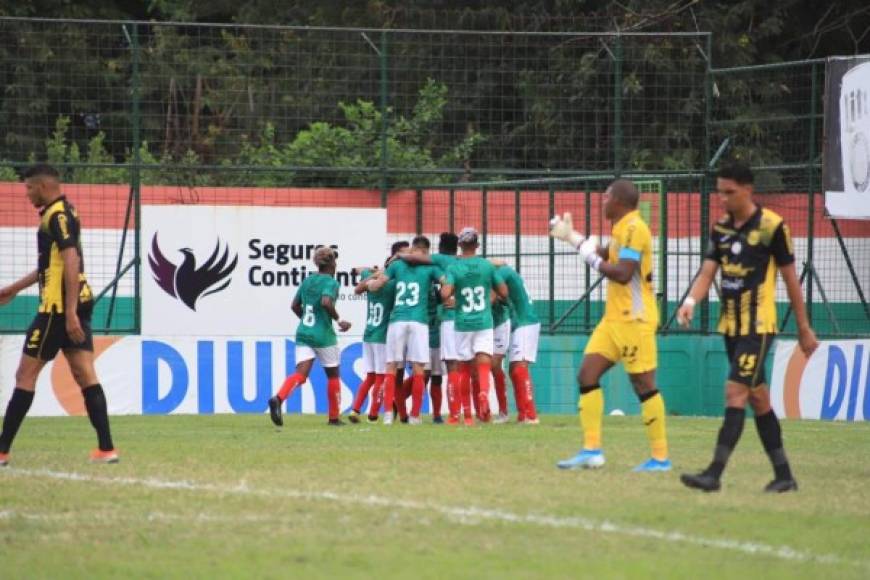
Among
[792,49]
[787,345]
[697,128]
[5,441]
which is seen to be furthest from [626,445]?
[792,49]

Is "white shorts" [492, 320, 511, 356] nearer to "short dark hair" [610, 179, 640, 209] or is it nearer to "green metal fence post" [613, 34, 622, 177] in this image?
"green metal fence post" [613, 34, 622, 177]

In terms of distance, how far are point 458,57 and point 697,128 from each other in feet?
20.4

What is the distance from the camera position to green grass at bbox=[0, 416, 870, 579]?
8.75 m

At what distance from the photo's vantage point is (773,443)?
464 inches

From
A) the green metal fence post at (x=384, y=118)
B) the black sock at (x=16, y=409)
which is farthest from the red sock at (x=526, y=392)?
the black sock at (x=16, y=409)

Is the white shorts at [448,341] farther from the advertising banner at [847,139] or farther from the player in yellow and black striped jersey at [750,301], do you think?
the player in yellow and black striped jersey at [750,301]

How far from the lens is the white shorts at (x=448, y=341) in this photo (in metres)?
20.6

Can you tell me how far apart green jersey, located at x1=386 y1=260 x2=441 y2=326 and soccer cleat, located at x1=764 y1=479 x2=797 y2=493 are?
30.5 feet

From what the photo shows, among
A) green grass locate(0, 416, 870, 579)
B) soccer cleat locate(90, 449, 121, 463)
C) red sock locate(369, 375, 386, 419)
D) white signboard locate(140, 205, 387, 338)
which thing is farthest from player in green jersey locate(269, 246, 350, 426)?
soccer cleat locate(90, 449, 121, 463)

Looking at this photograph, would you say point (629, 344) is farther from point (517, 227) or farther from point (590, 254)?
point (517, 227)

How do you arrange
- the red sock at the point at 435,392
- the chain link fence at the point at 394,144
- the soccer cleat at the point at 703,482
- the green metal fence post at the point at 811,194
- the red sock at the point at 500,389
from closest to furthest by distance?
the soccer cleat at the point at 703,482, the red sock at the point at 500,389, the red sock at the point at 435,392, the green metal fence post at the point at 811,194, the chain link fence at the point at 394,144

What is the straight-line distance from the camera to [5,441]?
1372 centimetres

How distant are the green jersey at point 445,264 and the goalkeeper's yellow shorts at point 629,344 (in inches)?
300

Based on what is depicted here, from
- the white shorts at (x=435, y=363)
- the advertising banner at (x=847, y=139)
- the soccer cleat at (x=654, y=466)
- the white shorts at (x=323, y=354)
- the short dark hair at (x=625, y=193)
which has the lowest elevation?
the soccer cleat at (x=654, y=466)
